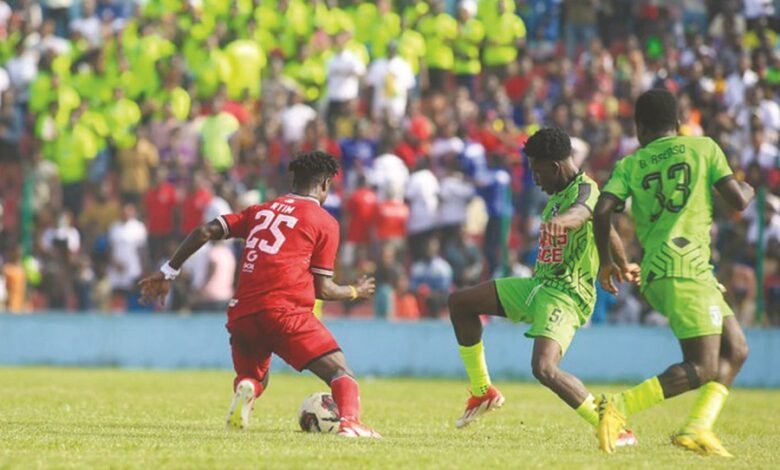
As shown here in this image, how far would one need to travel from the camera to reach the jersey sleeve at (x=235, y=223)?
1133 centimetres

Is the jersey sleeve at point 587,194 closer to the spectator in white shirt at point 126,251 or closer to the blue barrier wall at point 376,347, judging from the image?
the blue barrier wall at point 376,347

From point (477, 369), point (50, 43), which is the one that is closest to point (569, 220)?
point (477, 369)

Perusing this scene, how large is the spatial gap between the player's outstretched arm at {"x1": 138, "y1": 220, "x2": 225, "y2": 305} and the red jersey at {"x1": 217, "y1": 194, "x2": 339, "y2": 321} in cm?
12

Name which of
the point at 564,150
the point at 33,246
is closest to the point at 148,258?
the point at 33,246

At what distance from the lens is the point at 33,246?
964 inches

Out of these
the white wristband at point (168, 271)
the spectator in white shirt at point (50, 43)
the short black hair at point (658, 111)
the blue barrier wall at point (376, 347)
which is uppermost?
the spectator in white shirt at point (50, 43)

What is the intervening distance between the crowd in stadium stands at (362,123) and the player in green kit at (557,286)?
1007 centimetres

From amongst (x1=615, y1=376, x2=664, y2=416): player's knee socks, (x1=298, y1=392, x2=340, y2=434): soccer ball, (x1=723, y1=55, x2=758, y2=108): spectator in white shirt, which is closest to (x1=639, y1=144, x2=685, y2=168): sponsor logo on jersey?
(x1=615, y1=376, x2=664, y2=416): player's knee socks

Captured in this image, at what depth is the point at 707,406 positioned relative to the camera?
32.4 feet

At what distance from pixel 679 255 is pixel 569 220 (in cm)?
75

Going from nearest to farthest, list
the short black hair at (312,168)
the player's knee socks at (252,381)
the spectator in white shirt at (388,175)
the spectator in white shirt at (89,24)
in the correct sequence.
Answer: the short black hair at (312,168) < the player's knee socks at (252,381) < the spectator in white shirt at (388,175) < the spectator in white shirt at (89,24)

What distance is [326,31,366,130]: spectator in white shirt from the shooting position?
85.7 feet

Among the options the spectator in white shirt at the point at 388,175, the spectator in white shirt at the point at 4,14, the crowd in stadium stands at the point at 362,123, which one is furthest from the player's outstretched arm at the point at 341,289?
the spectator in white shirt at the point at 4,14

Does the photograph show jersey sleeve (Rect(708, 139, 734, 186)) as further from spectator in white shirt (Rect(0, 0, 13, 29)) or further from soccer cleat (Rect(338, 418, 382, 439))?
spectator in white shirt (Rect(0, 0, 13, 29))
